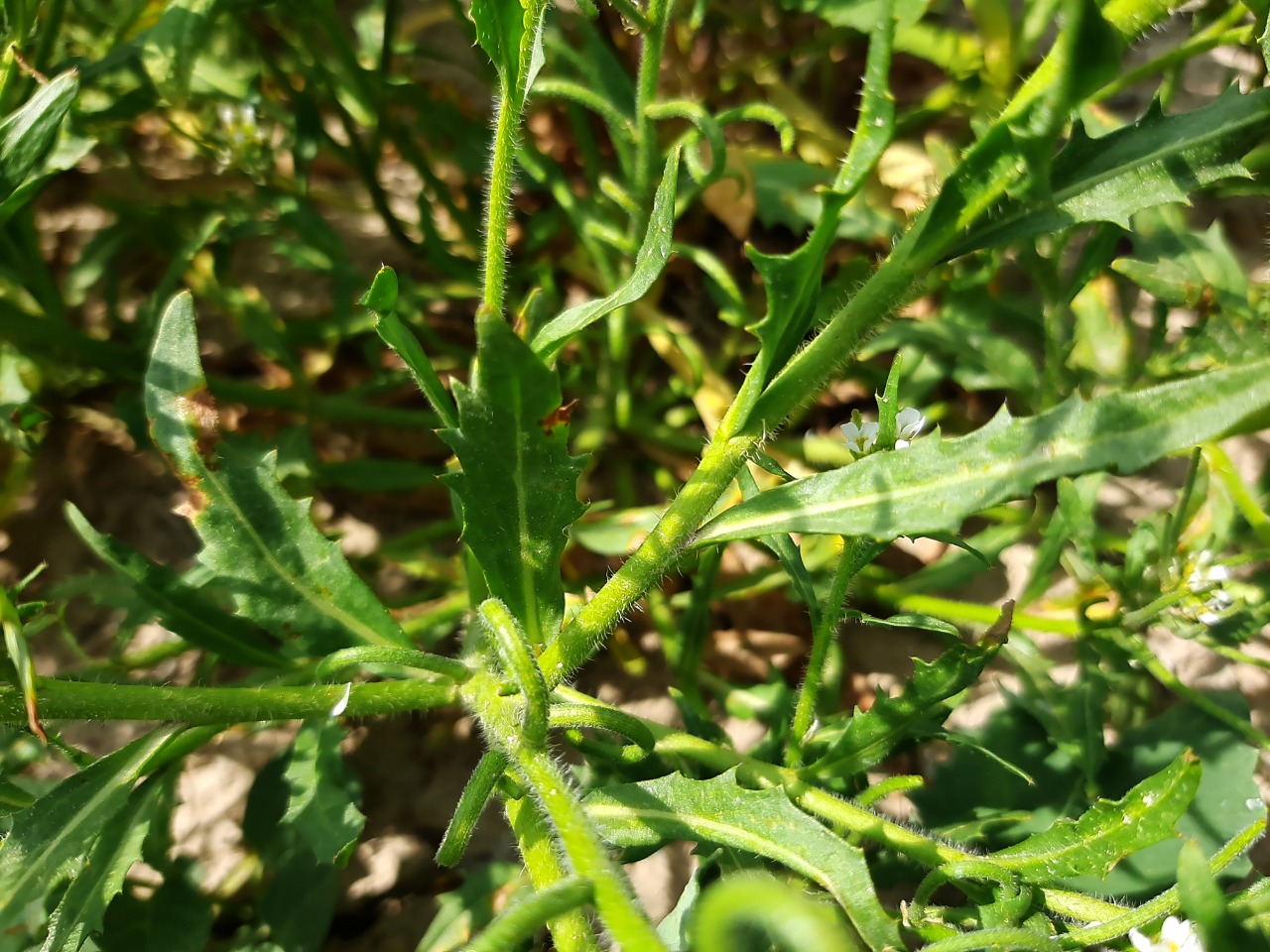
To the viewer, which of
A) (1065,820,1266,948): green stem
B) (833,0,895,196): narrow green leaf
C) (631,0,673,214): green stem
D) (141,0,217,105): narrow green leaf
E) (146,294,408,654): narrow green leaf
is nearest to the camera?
(1065,820,1266,948): green stem

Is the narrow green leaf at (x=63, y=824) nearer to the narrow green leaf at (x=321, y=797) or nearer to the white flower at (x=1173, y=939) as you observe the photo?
the narrow green leaf at (x=321, y=797)

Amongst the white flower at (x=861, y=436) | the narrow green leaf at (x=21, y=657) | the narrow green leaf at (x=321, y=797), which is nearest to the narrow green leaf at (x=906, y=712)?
the white flower at (x=861, y=436)

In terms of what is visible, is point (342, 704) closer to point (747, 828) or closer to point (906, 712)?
point (747, 828)

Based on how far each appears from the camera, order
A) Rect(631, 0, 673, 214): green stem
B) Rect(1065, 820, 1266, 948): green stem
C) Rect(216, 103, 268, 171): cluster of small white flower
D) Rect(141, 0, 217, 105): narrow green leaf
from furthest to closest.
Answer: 1. Rect(216, 103, 268, 171): cluster of small white flower
2. Rect(141, 0, 217, 105): narrow green leaf
3. Rect(631, 0, 673, 214): green stem
4. Rect(1065, 820, 1266, 948): green stem

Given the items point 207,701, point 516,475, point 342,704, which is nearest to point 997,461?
point 516,475

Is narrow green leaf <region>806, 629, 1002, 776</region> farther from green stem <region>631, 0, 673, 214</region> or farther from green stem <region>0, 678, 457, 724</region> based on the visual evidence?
green stem <region>631, 0, 673, 214</region>

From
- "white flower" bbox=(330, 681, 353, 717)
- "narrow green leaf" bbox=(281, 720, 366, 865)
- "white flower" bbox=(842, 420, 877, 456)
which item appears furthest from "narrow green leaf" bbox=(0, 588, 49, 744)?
"white flower" bbox=(842, 420, 877, 456)

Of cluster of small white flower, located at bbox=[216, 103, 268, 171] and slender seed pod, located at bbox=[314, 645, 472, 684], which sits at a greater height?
cluster of small white flower, located at bbox=[216, 103, 268, 171]

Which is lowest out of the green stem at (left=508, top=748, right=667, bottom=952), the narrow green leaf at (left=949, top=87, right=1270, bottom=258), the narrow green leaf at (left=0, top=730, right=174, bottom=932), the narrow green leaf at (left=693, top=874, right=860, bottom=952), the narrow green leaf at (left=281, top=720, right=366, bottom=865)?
the narrow green leaf at (left=281, top=720, right=366, bottom=865)
